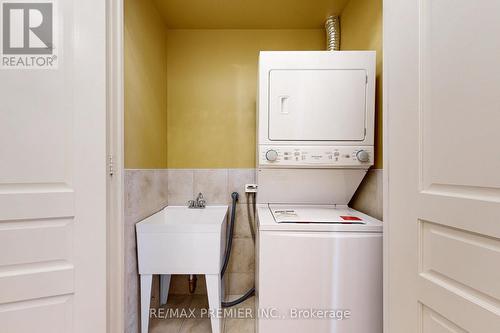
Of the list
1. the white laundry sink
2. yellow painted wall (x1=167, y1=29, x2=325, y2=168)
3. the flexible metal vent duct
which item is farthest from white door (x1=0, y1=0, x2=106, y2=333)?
the flexible metal vent duct

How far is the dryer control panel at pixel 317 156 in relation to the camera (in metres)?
1.62

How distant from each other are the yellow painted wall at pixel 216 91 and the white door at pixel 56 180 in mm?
1380

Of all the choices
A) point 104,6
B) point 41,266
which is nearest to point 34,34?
point 104,6

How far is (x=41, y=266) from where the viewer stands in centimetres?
99

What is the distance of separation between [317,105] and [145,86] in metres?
1.31

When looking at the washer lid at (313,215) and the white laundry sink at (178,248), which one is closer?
the washer lid at (313,215)

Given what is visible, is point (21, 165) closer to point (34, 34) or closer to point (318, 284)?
point (34, 34)

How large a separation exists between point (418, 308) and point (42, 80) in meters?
1.70

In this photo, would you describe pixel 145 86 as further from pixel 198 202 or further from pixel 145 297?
pixel 145 297

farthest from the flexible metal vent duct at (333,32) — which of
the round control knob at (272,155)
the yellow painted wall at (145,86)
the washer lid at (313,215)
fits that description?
the yellow painted wall at (145,86)

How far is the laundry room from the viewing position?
63.4 inches

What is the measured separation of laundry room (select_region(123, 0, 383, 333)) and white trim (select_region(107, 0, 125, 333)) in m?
0.29

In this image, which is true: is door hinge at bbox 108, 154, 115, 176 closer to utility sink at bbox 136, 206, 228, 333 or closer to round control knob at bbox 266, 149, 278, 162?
utility sink at bbox 136, 206, 228, 333

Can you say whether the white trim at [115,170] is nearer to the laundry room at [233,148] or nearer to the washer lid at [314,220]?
the laundry room at [233,148]
